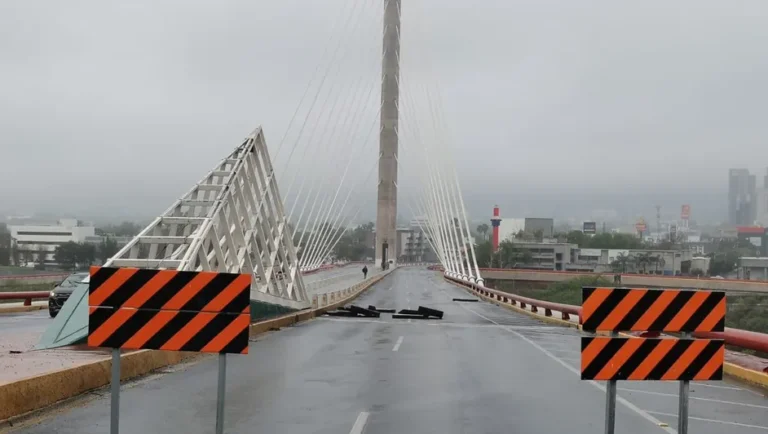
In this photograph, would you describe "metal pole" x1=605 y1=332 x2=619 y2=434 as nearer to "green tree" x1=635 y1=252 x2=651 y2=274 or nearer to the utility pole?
the utility pole

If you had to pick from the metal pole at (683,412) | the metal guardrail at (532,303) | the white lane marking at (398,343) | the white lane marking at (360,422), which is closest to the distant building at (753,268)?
the metal guardrail at (532,303)

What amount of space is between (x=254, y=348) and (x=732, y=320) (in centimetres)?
2862

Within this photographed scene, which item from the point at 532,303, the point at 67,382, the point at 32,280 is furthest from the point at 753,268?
the point at 67,382

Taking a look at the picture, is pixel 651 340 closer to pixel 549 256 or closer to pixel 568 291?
pixel 568 291

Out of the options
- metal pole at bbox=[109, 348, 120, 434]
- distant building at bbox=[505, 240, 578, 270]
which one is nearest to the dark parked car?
metal pole at bbox=[109, 348, 120, 434]

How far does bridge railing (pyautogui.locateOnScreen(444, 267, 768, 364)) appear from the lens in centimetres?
1308

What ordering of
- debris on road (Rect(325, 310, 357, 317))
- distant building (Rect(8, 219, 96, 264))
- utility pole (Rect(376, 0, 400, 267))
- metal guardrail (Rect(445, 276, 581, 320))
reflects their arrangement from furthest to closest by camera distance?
utility pole (Rect(376, 0, 400, 267)), distant building (Rect(8, 219, 96, 264)), debris on road (Rect(325, 310, 357, 317)), metal guardrail (Rect(445, 276, 581, 320))

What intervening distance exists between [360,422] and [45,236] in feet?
174

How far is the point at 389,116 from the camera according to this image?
81.2 m

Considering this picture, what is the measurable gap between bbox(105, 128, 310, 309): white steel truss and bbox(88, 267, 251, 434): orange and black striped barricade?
294 inches

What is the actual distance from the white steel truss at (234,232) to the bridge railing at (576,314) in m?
8.65

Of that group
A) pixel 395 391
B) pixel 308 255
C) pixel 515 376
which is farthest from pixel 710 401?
pixel 308 255

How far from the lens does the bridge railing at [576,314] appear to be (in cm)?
1308

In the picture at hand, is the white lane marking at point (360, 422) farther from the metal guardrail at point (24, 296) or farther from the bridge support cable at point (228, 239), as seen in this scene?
the metal guardrail at point (24, 296)
